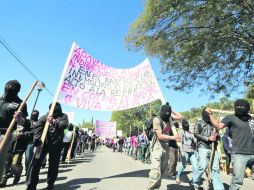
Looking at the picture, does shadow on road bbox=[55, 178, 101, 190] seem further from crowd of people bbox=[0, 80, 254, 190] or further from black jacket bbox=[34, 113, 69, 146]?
black jacket bbox=[34, 113, 69, 146]

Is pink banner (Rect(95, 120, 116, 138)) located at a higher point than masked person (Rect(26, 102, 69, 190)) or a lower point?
higher

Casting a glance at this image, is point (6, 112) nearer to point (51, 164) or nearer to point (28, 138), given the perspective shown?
point (51, 164)

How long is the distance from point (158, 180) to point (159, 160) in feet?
1.21

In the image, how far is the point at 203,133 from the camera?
7.87m

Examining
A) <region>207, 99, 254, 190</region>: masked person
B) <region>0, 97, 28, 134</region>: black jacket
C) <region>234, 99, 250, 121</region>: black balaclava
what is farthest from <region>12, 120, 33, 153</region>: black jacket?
<region>234, 99, 250, 121</region>: black balaclava

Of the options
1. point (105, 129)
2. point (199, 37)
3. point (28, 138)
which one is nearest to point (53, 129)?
point (28, 138)

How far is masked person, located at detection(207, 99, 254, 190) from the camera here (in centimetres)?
595

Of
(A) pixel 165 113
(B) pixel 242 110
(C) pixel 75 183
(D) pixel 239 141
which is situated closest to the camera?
(D) pixel 239 141

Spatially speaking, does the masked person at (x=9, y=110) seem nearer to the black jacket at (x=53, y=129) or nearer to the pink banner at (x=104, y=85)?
the black jacket at (x=53, y=129)

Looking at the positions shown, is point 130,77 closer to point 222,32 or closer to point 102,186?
point 102,186

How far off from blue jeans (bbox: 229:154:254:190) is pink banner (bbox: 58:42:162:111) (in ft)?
11.8

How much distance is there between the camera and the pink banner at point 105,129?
44.2m

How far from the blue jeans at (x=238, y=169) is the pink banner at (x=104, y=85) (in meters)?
3.58

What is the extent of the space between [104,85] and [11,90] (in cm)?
376
